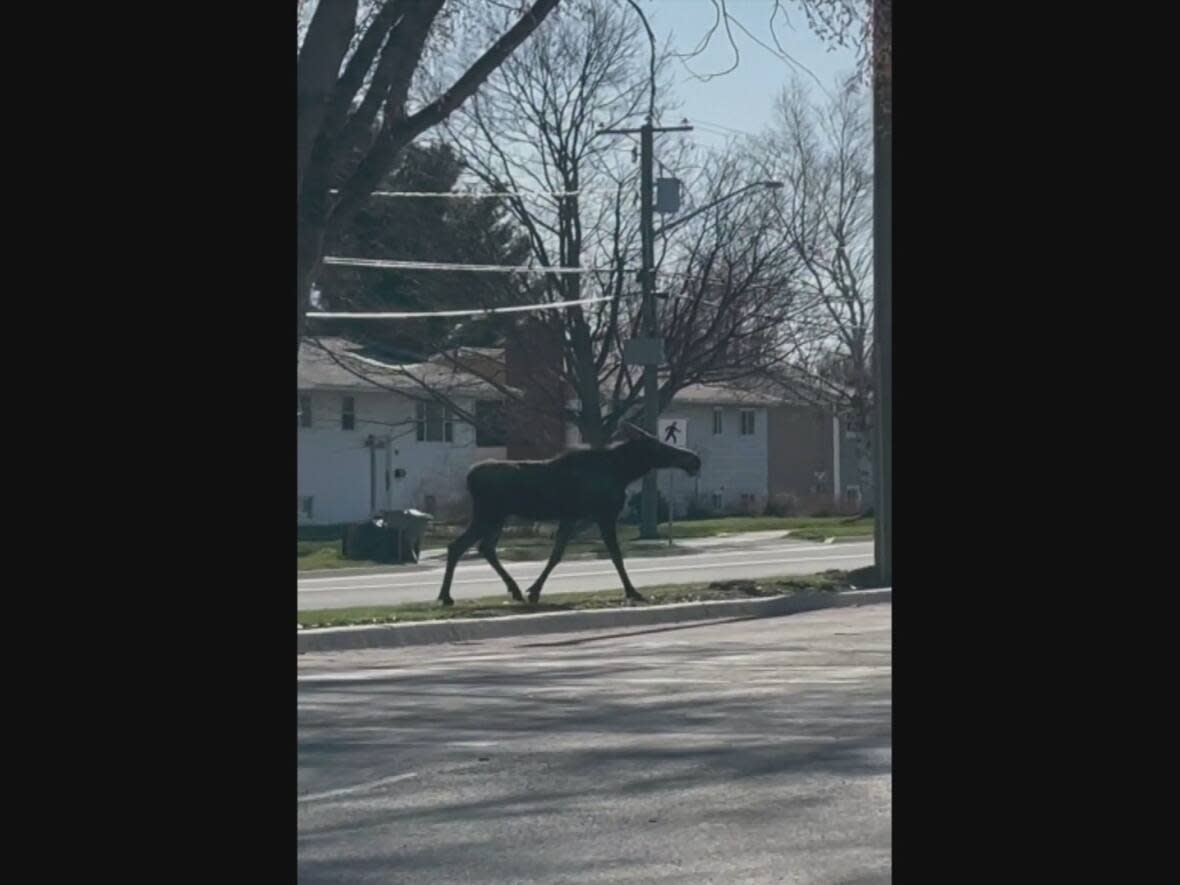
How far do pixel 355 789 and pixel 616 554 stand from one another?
12.7m

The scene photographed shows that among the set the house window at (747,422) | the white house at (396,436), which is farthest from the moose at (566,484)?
the house window at (747,422)

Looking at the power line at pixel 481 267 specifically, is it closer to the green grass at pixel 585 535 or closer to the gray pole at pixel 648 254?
the gray pole at pixel 648 254

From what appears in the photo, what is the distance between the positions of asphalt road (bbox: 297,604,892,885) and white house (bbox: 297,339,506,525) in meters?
28.2

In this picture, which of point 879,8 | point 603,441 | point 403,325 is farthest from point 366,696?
point 403,325

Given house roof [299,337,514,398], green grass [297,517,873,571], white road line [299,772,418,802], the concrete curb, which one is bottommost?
white road line [299,772,418,802]

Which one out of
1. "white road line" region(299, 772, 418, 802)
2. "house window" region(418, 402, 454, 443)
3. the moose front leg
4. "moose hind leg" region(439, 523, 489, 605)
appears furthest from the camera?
"house window" region(418, 402, 454, 443)

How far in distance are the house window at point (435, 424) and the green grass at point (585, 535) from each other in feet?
11.2

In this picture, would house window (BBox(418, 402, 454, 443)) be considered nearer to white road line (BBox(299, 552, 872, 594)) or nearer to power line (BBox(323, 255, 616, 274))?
power line (BBox(323, 255, 616, 274))

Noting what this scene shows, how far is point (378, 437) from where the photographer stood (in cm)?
4384

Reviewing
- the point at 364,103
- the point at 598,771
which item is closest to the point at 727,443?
the point at 364,103

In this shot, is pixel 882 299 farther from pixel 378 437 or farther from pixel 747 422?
pixel 747 422

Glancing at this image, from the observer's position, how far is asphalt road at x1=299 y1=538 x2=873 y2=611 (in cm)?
2411

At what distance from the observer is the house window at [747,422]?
55062 millimetres

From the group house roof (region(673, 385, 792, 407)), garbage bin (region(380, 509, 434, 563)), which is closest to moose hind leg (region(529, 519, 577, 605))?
garbage bin (region(380, 509, 434, 563))
